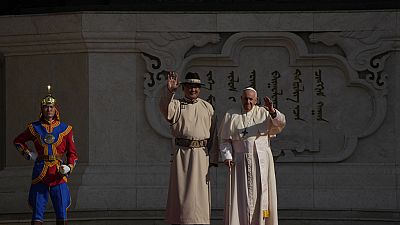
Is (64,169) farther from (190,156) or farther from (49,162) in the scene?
(190,156)

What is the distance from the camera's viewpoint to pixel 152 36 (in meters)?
19.5

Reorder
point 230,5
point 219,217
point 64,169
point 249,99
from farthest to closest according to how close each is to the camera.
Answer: point 230,5, point 219,217, point 249,99, point 64,169

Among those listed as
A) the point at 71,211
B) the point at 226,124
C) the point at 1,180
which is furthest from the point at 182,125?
the point at 1,180

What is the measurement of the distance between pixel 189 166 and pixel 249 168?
2.25ft

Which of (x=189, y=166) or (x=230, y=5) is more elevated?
(x=230, y=5)

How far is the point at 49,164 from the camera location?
623 inches

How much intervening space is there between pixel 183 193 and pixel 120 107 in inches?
160

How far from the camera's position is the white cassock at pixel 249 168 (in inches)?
623

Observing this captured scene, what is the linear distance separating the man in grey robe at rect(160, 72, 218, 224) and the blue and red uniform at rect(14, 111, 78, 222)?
1.16 metres

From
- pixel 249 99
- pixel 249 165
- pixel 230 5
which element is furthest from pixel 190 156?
pixel 230 5

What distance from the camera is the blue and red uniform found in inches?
619

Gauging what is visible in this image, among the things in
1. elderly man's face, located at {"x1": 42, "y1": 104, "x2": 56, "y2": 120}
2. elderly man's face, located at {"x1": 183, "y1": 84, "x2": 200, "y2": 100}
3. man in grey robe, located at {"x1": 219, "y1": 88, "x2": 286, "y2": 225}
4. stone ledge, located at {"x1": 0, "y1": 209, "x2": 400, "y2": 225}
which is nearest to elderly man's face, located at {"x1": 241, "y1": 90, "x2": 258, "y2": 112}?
man in grey robe, located at {"x1": 219, "y1": 88, "x2": 286, "y2": 225}

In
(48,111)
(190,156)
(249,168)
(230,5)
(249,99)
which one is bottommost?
(249,168)

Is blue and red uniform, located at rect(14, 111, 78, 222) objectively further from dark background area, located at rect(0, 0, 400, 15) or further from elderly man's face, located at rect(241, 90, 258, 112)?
dark background area, located at rect(0, 0, 400, 15)
